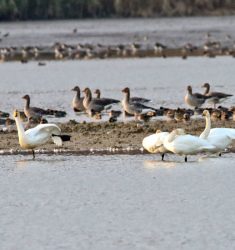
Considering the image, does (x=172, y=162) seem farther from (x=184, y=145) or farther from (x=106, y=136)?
(x=106, y=136)

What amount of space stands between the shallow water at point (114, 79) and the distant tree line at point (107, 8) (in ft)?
118

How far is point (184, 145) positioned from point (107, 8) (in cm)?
6715

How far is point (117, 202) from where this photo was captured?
488 inches

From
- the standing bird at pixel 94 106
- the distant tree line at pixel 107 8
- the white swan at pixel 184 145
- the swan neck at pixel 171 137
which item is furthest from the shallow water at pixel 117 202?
the distant tree line at pixel 107 8

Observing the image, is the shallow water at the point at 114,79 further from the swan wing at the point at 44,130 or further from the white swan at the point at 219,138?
the white swan at the point at 219,138

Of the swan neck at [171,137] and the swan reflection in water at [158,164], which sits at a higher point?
the swan neck at [171,137]

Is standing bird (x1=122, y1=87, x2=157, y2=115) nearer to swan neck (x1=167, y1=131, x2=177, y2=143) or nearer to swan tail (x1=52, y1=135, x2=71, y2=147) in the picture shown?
swan tail (x1=52, y1=135, x2=71, y2=147)

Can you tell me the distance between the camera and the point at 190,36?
189 ft

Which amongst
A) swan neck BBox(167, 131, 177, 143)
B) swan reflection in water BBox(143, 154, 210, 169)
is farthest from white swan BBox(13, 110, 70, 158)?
swan neck BBox(167, 131, 177, 143)

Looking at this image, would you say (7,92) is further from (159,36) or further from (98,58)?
(159,36)

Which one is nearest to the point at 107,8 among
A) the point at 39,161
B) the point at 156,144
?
the point at 39,161

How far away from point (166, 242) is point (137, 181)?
3259mm

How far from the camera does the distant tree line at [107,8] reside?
255 feet

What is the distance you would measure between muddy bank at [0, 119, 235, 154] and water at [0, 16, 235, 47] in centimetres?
3099
